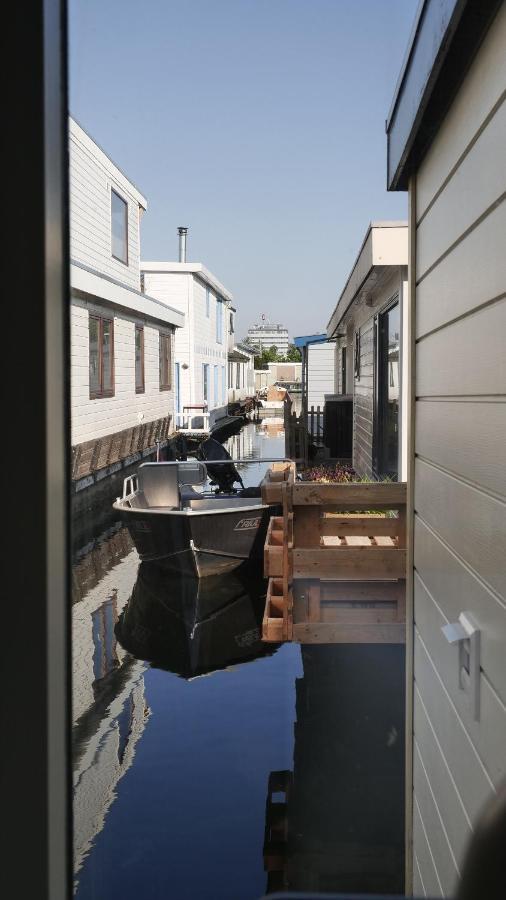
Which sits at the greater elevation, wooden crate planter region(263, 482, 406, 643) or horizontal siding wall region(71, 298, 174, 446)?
horizontal siding wall region(71, 298, 174, 446)

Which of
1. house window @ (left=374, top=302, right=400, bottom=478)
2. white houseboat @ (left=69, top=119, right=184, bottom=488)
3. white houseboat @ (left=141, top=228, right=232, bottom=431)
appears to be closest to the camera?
house window @ (left=374, top=302, right=400, bottom=478)

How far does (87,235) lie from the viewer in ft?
41.6

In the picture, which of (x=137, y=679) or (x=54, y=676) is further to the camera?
(x=137, y=679)

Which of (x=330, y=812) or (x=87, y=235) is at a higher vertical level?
(x=87, y=235)

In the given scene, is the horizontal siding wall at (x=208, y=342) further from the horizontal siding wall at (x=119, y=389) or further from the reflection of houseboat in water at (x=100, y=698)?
the reflection of houseboat in water at (x=100, y=698)

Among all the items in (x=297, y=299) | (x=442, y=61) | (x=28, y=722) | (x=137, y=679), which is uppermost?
(x=442, y=61)

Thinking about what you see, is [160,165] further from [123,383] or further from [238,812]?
[123,383]

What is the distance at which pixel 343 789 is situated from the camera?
394 cm

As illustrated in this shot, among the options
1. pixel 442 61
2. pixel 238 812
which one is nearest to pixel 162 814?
pixel 238 812

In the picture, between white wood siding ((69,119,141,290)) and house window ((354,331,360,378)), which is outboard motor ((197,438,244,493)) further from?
white wood siding ((69,119,141,290))

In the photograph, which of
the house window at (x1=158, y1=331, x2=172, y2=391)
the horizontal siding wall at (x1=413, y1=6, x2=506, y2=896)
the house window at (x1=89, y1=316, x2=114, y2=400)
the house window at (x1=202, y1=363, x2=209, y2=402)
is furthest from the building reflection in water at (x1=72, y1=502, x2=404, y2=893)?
the house window at (x1=202, y1=363, x2=209, y2=402)

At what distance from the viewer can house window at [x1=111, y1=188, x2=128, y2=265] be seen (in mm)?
14129

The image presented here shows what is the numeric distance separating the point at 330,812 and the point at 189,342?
1826 centimetres

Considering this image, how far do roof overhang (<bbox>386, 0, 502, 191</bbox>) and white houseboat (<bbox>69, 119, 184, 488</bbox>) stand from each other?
751 cm
